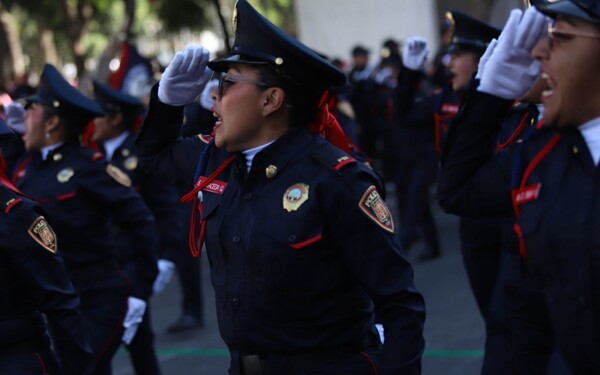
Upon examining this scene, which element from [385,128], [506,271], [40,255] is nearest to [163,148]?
[40,255]

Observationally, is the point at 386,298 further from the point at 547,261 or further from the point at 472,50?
the point at 472,50

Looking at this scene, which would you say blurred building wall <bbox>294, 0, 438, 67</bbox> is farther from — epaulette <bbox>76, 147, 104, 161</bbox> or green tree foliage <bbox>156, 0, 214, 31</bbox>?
epaulette <bbox>76, 147, 104, 161</bbox>

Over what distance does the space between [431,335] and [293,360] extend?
168 inches

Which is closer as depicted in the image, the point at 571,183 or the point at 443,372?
the point at 571,183

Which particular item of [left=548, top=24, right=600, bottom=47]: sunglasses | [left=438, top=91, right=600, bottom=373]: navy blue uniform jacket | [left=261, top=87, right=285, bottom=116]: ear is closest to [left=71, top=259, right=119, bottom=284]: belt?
[left=261, top=87, right=285, bottom=116]: ear

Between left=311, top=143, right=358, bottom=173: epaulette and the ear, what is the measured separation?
7.3 inches

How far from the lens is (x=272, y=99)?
10.7 ft

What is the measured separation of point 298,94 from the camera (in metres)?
3.32

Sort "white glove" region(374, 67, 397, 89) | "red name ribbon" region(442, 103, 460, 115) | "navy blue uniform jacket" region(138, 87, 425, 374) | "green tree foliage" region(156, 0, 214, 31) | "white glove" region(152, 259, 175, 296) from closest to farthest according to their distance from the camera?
1. "navy blue uniform jacket" region(138, 87, 425, 374)
2. "white glove" region(152, 259, 175, 296)
3. "red name ribbon" region(442, 103, 460, 115)
4. "white glove" region(374, 67, 397, 89)
5. "green tree foliage" region(156, 0, 214, 31)

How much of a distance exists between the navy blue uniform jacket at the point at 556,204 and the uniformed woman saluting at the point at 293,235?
407 millimetres

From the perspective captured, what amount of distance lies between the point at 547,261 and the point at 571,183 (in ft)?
0.65

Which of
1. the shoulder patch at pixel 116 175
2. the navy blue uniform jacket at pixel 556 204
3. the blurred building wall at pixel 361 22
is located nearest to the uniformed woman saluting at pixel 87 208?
the shoulder patch at pixel 116 175

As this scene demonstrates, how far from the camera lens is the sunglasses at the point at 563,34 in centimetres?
250

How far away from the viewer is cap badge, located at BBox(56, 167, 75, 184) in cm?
529
